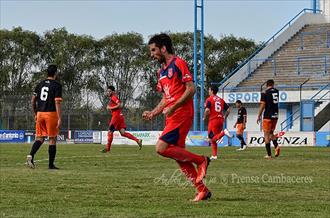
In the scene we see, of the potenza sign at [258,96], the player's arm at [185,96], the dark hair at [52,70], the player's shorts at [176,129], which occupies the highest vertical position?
the potenza sign at [258,96]

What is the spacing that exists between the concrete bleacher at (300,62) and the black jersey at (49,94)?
33.0m

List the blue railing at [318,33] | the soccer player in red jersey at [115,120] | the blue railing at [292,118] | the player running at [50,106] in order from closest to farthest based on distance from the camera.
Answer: the player running at [50,106] → the soccer player in red jersey at [115,120] → the blue railing at [292,118] → the blue railing at [318,33]

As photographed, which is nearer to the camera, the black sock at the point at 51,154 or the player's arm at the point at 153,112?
the player's arm at the point at 153,112

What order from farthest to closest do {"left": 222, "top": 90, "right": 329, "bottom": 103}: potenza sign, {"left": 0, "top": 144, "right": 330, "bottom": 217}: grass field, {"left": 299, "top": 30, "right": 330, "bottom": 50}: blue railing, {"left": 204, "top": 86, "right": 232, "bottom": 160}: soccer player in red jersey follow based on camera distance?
1. {"left": 299, "top": 30, "right": 330, "bottom": 50}: blue railing
2. {"left": 222, "top": 90, "right": 329, "bottom": 103}: potenza sign
3. {"left": 204, "top": 86, "right": 232, "bottom": 160}: soccer player in red jersey
4. {"left": 0, "top": 144, "right": 330, "bottom": 217}: grass field

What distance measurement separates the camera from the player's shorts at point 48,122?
577 inches

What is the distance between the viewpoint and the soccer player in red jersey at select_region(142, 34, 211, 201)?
344 inches

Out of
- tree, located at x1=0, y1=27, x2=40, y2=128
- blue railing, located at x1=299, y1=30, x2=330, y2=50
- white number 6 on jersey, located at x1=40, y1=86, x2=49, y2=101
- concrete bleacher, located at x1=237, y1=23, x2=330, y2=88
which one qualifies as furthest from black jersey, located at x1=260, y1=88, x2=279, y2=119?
tree, located at x1=0, y1=27, x2=40, y2=128

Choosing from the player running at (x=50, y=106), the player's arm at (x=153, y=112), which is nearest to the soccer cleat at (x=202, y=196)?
the player's arm at (x=153, y=112)

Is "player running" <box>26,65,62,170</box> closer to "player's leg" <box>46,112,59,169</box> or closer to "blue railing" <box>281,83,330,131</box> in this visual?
"player's leg" <box>46,112,59,169</box>

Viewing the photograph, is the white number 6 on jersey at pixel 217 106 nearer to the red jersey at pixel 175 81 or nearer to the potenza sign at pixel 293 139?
the red jersey at pixel 175 81

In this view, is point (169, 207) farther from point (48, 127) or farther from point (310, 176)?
point (48, 127)

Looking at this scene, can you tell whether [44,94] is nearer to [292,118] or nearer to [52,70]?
[52,70]

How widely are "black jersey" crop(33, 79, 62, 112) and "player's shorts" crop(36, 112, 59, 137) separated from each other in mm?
104

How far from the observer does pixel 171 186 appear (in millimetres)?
10445
